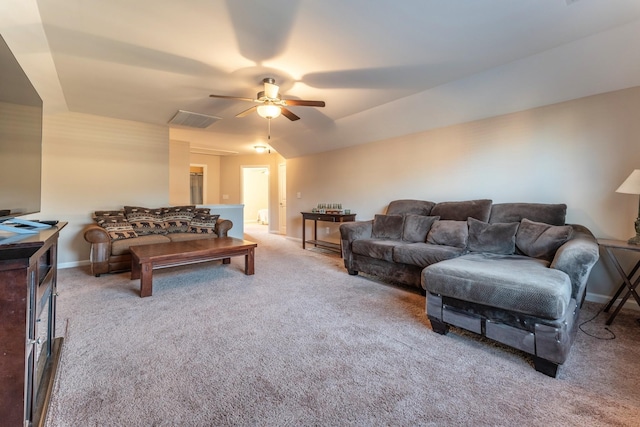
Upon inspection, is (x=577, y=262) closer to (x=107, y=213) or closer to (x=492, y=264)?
(x=492, y=264)

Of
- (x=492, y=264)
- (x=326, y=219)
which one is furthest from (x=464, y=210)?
(x=326, y=219)

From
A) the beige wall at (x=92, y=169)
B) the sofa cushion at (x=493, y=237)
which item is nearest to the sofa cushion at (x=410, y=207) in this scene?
the sofa cushion at (x=493, y=237)

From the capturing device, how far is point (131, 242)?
364 cm

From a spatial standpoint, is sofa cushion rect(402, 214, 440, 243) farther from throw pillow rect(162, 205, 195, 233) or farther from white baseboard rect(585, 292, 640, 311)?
throw pillow rect(162, 205, 195, 233)

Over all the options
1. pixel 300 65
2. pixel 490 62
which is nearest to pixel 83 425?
pixel 300 65

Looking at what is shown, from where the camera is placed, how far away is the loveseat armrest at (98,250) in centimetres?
342

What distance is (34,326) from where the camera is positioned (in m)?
1.07

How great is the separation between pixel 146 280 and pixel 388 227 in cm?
297

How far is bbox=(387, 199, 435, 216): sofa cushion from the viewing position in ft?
12.5

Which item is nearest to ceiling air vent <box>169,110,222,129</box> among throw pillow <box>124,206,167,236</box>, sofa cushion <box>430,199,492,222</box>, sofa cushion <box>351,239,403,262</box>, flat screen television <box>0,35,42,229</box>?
throw pillow <box>124,206,167,236</box>

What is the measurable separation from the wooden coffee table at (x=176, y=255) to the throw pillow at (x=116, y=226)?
0.54m

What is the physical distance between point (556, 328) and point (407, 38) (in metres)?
2.34

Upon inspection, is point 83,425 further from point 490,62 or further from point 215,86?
point 490,62

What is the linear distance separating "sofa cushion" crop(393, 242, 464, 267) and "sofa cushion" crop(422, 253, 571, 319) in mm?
529
